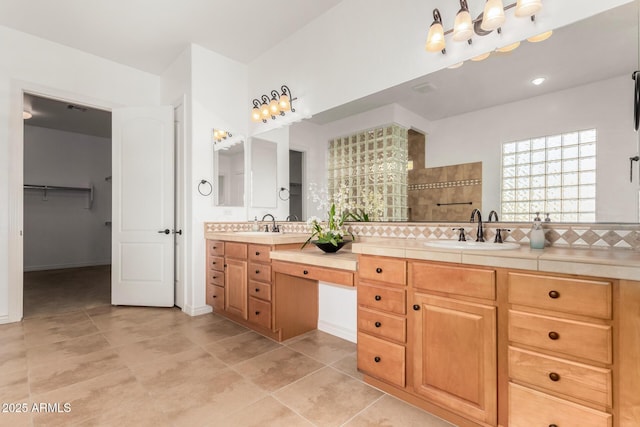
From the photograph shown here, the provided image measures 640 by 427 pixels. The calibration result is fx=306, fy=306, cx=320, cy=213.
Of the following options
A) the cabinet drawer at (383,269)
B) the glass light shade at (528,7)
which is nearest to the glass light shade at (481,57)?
the glass light shade at (528,7)

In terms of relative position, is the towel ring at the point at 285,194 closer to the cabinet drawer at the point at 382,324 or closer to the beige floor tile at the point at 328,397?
the cabinet drawer at the point at 382,324

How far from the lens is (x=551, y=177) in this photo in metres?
1.70

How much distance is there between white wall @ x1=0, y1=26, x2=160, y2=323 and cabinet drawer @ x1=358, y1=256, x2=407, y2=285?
354 cm

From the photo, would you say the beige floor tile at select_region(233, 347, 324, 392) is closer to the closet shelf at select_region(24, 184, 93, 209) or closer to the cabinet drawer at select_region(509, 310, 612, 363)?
the cabinet drawer at select_region(509, 310, 612, 363)

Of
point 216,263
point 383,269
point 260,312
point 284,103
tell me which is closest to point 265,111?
point 284,103

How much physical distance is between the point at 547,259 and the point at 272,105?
291cm

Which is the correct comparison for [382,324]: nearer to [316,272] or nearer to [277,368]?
[316,272]

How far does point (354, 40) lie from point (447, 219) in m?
1.70

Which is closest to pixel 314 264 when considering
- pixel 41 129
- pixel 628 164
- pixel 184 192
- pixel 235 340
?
pixel 235 340

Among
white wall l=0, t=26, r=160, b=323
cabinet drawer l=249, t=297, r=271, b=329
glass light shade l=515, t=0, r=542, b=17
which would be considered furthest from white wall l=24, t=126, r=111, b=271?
glass light shade l=515, t=0, r=542, b=17

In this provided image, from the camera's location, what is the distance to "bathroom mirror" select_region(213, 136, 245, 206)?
11.7ft

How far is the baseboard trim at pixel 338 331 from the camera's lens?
103 inches

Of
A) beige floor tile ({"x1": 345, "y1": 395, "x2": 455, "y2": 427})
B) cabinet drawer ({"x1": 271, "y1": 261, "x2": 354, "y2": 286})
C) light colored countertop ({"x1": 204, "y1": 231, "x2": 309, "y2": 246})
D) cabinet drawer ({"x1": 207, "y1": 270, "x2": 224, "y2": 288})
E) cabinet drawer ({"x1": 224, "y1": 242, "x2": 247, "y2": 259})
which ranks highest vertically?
light colored countertop ({"x1": 204, "y1": 231, "x2": 309, "y2": 246})

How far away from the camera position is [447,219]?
6.79ft
